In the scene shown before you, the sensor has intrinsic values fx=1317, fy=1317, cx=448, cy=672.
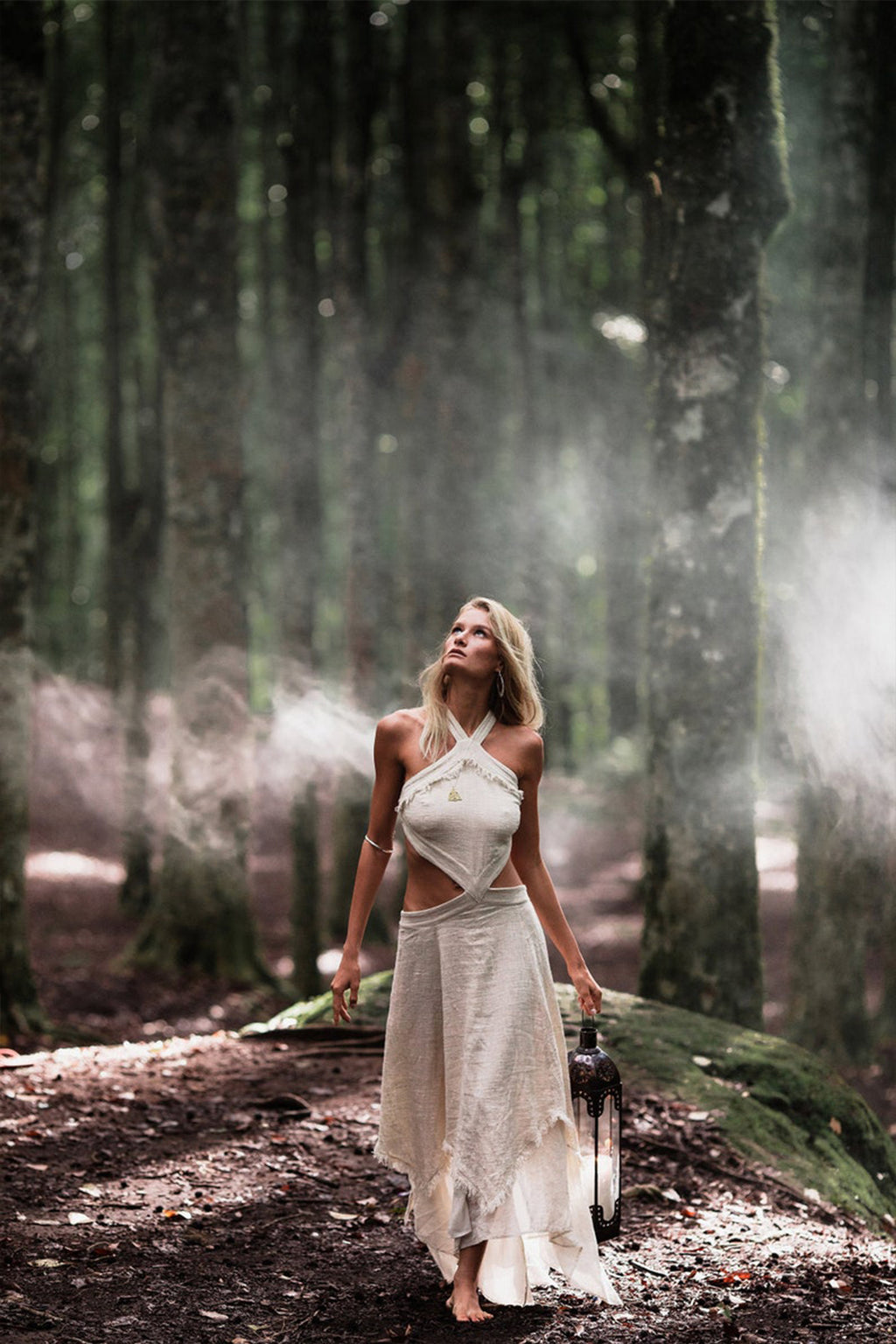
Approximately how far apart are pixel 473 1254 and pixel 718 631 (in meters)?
4.26

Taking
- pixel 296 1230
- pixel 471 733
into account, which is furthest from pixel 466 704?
pixel 296 1230

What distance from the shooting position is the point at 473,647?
15.9 ft

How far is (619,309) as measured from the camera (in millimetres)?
25625

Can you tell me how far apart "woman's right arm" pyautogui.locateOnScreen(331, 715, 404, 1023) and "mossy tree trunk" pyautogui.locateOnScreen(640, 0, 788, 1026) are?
3398 mm

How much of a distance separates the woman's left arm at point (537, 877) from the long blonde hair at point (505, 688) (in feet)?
0.39

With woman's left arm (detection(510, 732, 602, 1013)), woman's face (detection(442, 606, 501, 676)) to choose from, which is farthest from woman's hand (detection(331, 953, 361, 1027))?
woman's face (detection(442, 606, 501, 676))

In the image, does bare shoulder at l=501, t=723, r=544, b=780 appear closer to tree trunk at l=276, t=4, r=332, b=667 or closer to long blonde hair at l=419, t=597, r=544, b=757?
long blonde hair at l=419, t=597, r=544, b=757

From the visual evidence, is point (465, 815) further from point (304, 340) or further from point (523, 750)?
point (304, 340)

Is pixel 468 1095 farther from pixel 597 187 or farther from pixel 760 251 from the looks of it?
pixel 597 187

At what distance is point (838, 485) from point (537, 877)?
697 centimetres

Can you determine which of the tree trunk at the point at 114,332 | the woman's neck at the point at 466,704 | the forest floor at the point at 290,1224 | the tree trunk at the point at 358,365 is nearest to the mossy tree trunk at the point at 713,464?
the forest floor at the point at 290,1224

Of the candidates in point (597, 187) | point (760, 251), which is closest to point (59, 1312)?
point (760, 251)

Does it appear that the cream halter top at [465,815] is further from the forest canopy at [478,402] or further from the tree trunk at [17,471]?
the tree trunk at [17,471]

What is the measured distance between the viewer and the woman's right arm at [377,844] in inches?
191
